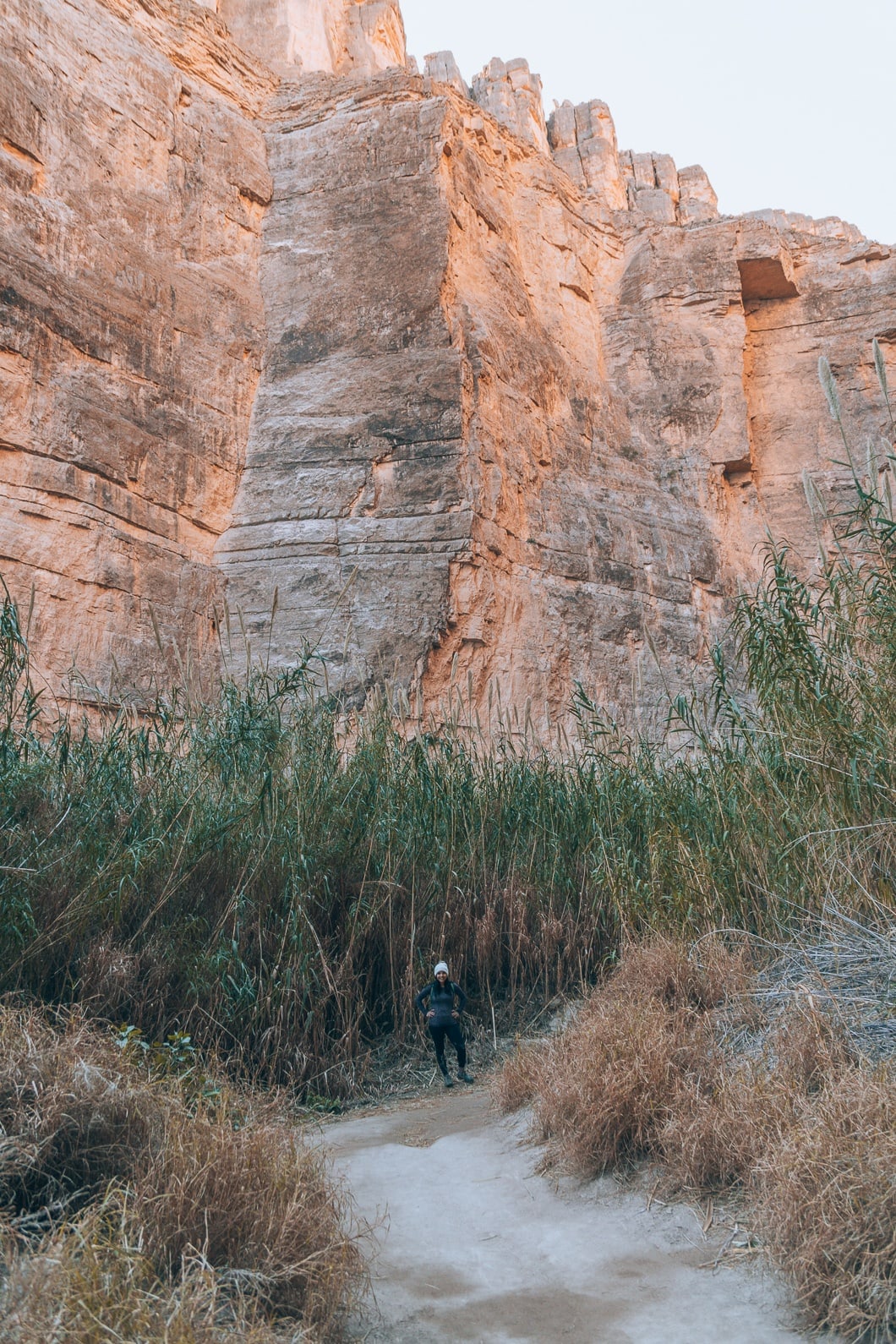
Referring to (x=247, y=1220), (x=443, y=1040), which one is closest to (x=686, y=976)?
(x=443, y=1040)

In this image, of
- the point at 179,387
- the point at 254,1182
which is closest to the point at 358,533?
the point at 179,387

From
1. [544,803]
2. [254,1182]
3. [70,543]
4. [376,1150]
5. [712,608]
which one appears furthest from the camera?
[712,608]

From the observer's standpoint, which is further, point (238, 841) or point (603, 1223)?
point (238, 841)

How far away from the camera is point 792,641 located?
4.54 m

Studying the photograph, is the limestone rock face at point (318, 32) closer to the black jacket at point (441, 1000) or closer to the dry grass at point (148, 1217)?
the black jacket at point (441, 1000)

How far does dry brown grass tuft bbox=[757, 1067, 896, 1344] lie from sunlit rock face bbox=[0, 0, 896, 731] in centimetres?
840

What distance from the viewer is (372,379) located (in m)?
15.2

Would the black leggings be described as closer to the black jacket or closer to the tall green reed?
the black jacket

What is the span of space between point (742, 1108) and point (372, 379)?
13.7 meters

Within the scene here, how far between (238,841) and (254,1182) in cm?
264

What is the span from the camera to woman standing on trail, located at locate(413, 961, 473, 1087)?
16.1ft

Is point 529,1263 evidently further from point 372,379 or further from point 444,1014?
point 372,379

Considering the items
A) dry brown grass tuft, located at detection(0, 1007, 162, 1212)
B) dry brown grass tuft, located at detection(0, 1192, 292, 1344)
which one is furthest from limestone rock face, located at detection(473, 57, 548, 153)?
dry brown grass tuft, located at detection(0, 1192, 292, 1344)

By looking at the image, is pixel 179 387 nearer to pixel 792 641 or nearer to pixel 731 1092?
pixel 792 641
